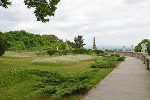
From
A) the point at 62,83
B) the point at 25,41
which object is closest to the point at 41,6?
the point at 62,83

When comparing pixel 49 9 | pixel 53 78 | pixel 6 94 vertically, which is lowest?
pixel 6 94

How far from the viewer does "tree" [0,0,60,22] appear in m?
13.2

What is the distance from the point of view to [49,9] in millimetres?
13469

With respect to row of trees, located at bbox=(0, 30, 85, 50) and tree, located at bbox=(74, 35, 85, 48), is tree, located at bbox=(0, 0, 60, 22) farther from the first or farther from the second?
tree, located at bbox=(74, 35, 85, 48)

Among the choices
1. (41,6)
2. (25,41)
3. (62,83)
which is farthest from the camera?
(25,41)

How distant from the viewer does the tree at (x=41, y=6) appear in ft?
43.5

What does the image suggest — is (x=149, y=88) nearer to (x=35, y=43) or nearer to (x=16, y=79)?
(x=16, y=79)

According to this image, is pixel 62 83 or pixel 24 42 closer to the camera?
pixel 62 83

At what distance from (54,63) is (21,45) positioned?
104 feet

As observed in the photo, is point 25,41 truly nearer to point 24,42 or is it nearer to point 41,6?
point 24,42

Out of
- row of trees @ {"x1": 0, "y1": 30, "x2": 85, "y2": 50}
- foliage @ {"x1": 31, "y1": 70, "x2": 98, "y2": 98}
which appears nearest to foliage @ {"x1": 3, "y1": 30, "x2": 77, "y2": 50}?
row of trees @ {"x1": 0, "y1": 30, "x2": 85, "y2": 50}

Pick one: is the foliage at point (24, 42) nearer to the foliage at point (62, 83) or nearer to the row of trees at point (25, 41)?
the row of trees at point (25, 41)

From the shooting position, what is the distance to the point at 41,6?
43.5ft

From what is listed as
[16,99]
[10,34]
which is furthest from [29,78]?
[10,34]
